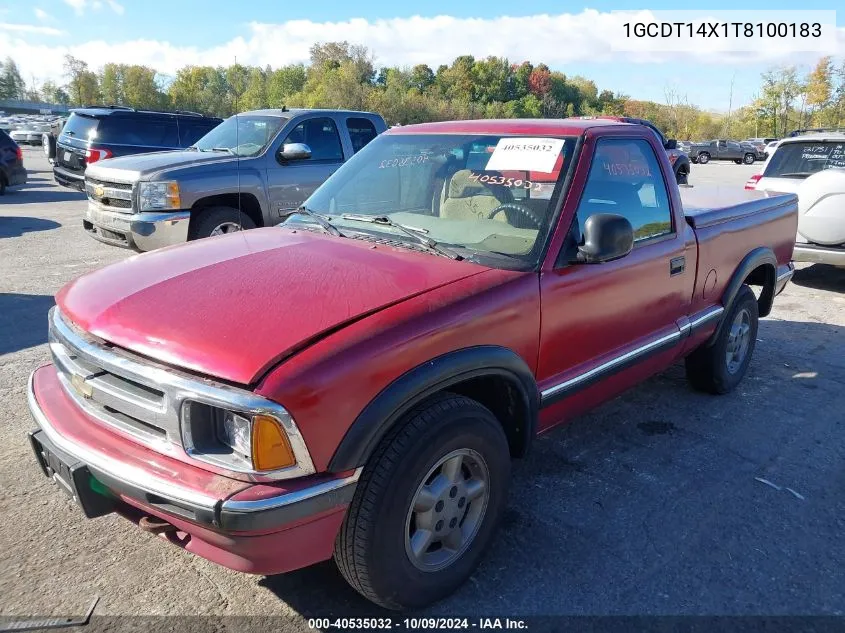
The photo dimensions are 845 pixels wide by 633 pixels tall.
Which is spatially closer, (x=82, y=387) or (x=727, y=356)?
(x=82, y=387)

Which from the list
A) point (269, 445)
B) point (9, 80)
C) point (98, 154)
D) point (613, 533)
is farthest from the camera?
point (9, 80)

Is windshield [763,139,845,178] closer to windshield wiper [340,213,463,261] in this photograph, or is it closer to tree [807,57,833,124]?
windshield wiper [340,213,463,261]

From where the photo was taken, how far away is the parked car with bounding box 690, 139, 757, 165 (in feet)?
143

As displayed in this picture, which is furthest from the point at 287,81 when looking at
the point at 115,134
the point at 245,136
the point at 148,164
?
the point at 148,164

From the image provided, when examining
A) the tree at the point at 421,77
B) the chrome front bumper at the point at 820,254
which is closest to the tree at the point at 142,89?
the tree at the point at 421,77

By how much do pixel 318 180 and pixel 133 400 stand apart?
597 centimetres

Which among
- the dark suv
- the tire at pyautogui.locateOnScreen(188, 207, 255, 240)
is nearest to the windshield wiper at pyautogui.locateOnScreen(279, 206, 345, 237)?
the tire at pyautogui.locateOnScreen(188, 207, 255, 240)

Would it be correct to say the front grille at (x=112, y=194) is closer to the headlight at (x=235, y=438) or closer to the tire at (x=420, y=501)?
the headlight at (x=235, y=438)

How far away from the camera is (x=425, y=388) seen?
Answer: 2.29 m

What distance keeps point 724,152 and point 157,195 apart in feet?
147

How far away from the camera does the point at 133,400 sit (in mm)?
2211

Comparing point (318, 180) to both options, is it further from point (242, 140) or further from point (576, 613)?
point (576, 613)

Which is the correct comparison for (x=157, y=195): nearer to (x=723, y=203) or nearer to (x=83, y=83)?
(x=723, y=203)

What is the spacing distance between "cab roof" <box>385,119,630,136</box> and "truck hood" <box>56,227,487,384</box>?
98 cm
